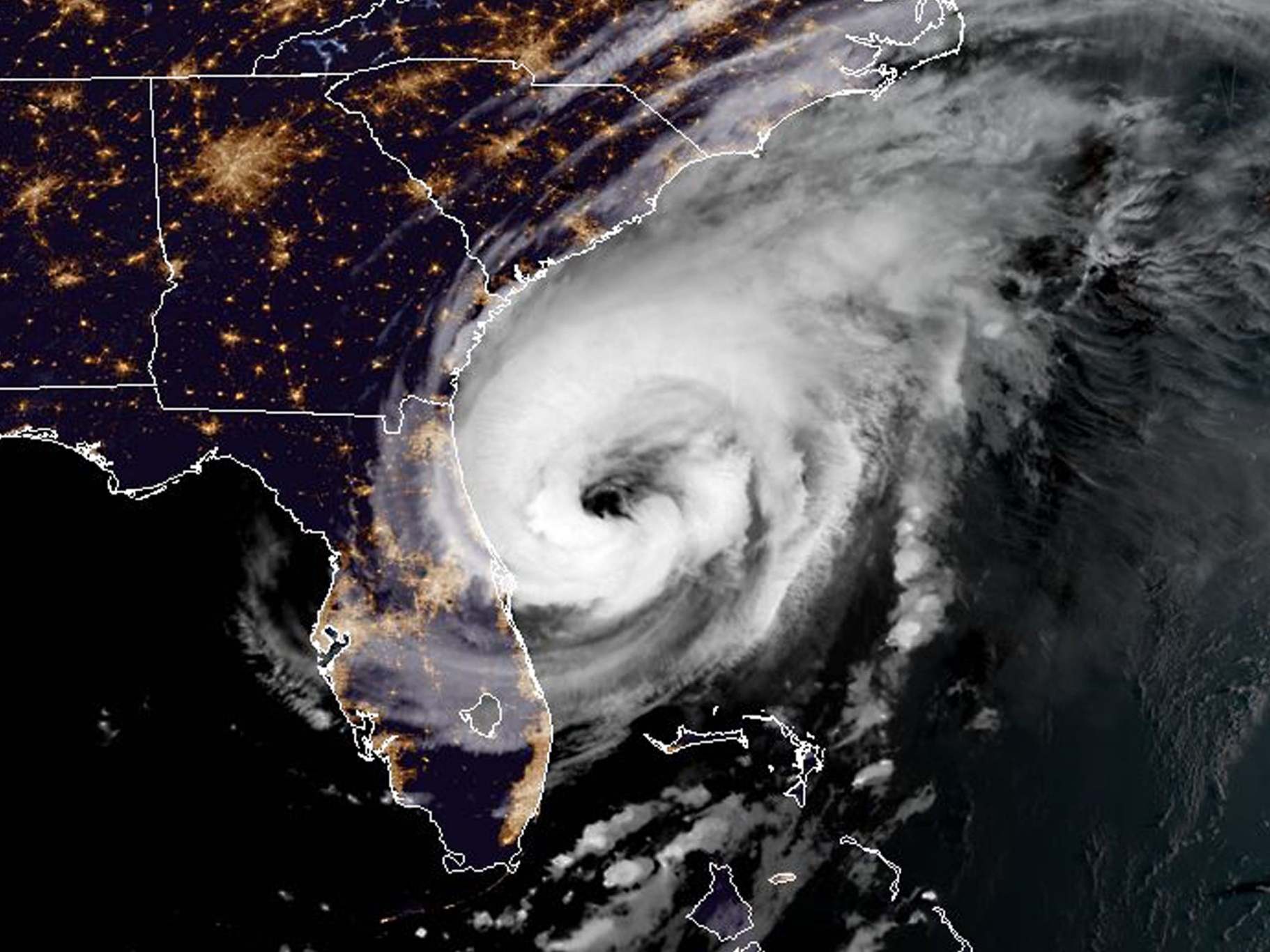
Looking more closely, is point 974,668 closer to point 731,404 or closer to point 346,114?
point 731,404

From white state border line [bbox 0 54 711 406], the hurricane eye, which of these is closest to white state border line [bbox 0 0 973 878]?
white state border line [bbox 0 54 711 406]

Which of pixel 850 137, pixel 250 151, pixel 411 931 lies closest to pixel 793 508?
pixel 850 137

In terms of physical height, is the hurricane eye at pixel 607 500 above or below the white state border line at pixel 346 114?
below

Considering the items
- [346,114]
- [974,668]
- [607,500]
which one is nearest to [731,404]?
[607,500]

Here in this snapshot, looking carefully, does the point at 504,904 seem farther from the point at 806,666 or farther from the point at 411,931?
the point at 806,666

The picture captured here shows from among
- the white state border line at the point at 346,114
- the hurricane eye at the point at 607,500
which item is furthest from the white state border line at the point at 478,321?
the hurricane eye at the point at 607,500

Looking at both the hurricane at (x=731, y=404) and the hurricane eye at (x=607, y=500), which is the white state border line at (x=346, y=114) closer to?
the hurricane at (x=731, y=404)

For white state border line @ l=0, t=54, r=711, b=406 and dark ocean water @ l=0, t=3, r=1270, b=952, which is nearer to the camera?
dark ocean water @ l=0, t=3, r=1270, b=952

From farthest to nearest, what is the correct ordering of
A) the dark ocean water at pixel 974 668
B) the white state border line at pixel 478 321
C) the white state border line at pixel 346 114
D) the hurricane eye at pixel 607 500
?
the hurricane eye at pixel 607 500, the white state border line at pixel 346 114, the white state border line at pixel 478 321, the dark ocean water at pixel 974 668

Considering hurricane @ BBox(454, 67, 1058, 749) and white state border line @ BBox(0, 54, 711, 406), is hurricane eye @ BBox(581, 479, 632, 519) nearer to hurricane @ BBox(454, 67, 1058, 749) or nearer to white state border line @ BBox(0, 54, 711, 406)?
hurricane @ BBox(454, 67, 1058, 749)

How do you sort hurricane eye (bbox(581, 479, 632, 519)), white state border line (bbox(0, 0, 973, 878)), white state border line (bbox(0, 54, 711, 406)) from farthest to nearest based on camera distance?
hurricane eye (bbox(581, 479, 632, 519)) < white state border line (bbox(0, 54, 711, 406)) < white state border line (bbox(0, 0, 973, 878))

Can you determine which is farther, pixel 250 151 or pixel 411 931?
pixel 250 151
